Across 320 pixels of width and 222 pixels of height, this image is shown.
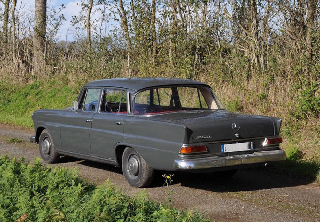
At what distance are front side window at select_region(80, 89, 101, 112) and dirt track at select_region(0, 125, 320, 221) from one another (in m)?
1.11

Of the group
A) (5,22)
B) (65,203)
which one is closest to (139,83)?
(65,203)

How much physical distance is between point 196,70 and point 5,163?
30.4ft

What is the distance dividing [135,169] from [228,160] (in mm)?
1454

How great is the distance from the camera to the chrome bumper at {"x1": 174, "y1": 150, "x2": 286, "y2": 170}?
7156 mm

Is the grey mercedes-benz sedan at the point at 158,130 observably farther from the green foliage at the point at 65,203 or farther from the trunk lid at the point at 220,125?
the green foliage at the point at 65,203

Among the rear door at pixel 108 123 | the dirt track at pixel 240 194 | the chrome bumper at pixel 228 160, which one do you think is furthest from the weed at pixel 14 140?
the chrome bumper at pixel 228 160

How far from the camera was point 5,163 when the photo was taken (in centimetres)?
778

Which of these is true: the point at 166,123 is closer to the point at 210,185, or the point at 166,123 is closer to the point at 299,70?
the point at 210,185

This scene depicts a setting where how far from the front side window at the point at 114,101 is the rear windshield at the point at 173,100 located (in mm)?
278

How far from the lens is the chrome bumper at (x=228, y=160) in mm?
7156

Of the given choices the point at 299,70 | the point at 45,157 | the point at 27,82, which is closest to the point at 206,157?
the point at 45,157

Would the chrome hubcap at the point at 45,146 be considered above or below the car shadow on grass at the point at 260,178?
above

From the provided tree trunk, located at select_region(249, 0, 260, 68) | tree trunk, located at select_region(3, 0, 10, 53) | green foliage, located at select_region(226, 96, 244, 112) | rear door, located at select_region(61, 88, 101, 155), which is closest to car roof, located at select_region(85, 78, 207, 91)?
rear door, located at select_region(61, 88, 101, 155)

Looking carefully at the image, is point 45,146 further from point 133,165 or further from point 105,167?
point 133,165
